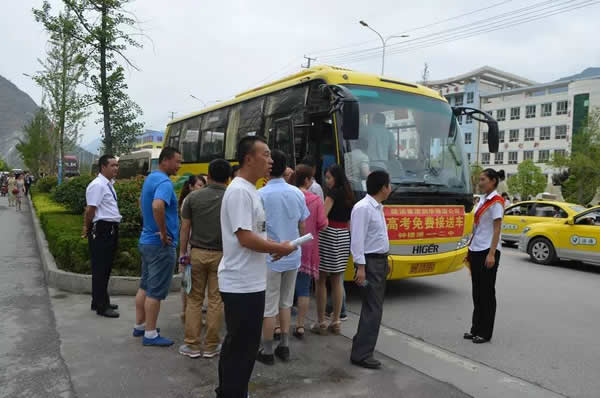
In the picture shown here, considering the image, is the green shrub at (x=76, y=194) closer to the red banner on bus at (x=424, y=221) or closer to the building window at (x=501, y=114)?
the red banner on bus at (x=424, y=221)

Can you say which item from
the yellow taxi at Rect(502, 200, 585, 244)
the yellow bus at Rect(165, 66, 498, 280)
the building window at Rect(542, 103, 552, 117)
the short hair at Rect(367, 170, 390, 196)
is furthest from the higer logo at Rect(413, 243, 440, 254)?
the building window at Rect(542, 103, 552, 117)

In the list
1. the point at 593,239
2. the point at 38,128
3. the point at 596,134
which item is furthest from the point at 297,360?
the point at 38,128

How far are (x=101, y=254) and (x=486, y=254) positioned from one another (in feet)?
14.4

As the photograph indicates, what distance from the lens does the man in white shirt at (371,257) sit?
14.0ft

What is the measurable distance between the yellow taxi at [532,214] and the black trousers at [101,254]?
11.2m

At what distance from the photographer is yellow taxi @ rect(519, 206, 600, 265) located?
1024 centimetres

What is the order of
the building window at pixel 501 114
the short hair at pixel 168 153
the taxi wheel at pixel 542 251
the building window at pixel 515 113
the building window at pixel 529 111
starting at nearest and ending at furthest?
1. the short hair at pixel 168 153
2. the taxi wheel at pixel 542 251
3. the building window at pixel 529 111
4. the building window at pixel 515 113
5. the building window at pixel 501 114

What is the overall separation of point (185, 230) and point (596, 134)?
32951 mm

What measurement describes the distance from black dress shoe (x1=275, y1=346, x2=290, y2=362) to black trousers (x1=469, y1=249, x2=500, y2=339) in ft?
7.18

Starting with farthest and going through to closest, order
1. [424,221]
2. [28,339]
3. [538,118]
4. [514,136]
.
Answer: [514,136], [538,118], [424,221], [28,339]

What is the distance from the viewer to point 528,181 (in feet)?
158

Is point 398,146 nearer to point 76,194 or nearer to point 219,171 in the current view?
point 219,171

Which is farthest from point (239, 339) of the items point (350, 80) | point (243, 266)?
point (350, 80)

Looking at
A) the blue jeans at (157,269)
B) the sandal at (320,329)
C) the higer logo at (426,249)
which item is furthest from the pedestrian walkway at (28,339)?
the higer logo at (426,249)
